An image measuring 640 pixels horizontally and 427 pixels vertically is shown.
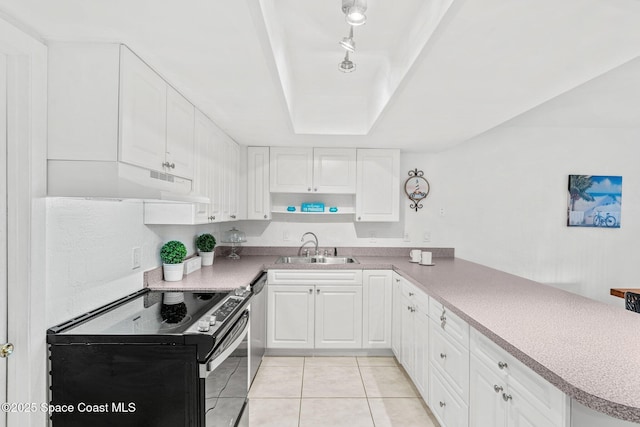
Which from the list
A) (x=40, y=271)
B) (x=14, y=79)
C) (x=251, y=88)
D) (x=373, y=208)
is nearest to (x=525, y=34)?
(x=251, y=88)

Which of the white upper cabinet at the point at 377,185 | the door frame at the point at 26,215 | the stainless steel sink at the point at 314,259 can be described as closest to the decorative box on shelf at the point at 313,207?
the white upper cabinet at the point at 377,185

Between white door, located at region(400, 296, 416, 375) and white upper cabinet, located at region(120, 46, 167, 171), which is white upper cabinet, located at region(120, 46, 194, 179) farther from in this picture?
white door, located at region(400, 296, 416, 375)

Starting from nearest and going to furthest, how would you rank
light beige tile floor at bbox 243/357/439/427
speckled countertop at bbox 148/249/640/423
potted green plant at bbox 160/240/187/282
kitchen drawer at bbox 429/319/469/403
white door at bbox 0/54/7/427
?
speckled countertop at bbox 148/249/640/423, white door at bbox 0/54/7/427, kitchen drawer at bbox 429/319/469/403, light beige tile floor at bbox 243/357/439/427, potted green plant at bbox 160/240/187/282

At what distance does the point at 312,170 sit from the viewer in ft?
12.1

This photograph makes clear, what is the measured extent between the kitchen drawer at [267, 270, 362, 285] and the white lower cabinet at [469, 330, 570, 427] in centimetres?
170

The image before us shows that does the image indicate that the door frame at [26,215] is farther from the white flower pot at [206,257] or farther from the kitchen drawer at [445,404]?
the kitchen drawer at [445,404]

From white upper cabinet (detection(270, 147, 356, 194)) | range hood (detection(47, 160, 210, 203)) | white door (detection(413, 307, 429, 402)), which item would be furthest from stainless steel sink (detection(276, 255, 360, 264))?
range hood (detection(47, 160, 210, 203))

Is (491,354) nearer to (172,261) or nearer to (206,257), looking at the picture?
(172,261)

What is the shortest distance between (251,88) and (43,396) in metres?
1.77

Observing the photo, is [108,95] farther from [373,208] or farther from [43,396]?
[373,208]

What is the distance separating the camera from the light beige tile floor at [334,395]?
2.32 m

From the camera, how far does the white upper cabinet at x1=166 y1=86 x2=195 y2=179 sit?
77.3 inches

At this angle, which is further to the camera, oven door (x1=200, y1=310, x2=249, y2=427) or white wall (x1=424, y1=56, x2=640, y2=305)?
white wall (x1=424, y1=56, x2=640, y2=305)

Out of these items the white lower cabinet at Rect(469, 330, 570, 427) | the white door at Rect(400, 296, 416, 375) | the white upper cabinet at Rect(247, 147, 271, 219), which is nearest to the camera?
the white lower cabinet at Rect(469, 330, 570, 427)
